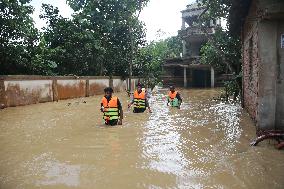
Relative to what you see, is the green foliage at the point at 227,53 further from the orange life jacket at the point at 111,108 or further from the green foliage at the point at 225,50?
the orange life jacket at the point at 111,108

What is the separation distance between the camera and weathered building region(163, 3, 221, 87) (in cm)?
3525

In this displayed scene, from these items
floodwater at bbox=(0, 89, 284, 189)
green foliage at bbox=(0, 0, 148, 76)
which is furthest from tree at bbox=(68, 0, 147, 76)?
floodwater at bbox=(0, 89, 284, 189)

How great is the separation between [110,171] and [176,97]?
994 cm

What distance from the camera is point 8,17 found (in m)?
16.4

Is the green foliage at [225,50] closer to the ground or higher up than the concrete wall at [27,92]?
higher up

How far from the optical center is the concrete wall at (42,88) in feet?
49.4

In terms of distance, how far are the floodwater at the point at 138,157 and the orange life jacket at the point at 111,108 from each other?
349 mm

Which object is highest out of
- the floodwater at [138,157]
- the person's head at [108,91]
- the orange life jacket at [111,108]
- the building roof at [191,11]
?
the building roof at [191,11]

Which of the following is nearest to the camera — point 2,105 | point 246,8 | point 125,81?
point 246,8

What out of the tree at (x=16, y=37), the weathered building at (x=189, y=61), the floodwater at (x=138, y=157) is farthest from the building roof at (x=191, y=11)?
the floodwater at (x=138, y=157)

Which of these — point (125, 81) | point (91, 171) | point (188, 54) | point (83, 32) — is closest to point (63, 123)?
point (91, 171)

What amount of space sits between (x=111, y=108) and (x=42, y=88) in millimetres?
9898

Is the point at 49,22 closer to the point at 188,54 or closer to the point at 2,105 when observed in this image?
the point at 2,105

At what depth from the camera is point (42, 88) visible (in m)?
17.7
